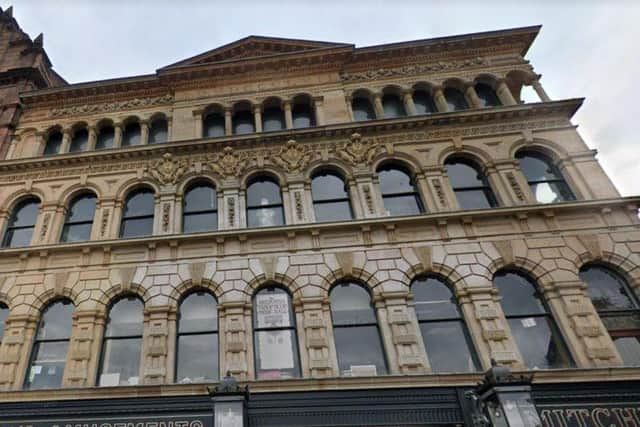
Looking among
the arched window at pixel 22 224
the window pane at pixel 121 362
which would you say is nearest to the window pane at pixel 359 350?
the window pane at pixel 121 362

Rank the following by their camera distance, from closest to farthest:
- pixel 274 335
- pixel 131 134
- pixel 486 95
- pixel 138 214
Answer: pixel 274 335
pixel 138 214
pixel 486 95
pixel 131 134

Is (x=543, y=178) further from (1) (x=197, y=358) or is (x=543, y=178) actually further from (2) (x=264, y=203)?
(1) (x=197, y=358)

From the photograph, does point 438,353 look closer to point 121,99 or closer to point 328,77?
point 328,77

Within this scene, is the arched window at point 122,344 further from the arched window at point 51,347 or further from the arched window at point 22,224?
the arched window at point 22,224

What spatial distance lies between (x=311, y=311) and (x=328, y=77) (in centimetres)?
984

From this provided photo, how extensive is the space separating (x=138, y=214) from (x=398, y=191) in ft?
29.1

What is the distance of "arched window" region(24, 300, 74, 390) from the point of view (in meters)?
10.3

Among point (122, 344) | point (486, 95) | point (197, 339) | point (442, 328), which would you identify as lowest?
point (442, 328)

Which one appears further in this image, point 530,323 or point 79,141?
point 79,141

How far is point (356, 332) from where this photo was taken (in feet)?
33.7

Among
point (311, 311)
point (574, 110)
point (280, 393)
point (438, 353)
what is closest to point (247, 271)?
point (311, 311)

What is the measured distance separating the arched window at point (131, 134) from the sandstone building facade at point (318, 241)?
0.09 meters

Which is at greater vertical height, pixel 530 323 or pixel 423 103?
pixel 423 103

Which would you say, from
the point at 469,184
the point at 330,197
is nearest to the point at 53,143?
the point at 330,197
